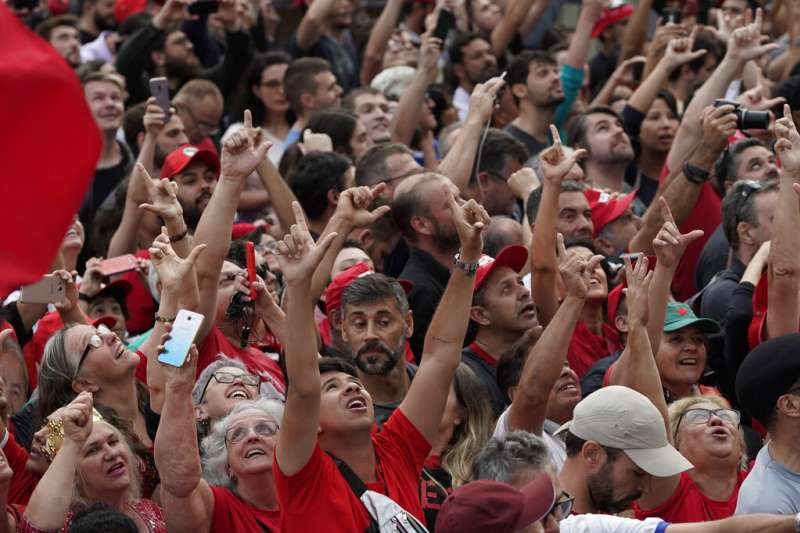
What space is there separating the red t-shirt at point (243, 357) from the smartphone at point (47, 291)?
59cm

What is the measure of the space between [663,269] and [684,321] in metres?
0.47

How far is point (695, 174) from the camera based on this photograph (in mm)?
7973

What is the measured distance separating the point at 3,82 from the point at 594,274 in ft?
12.2

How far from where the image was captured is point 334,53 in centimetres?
1177

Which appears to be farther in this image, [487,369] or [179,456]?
[487,369]

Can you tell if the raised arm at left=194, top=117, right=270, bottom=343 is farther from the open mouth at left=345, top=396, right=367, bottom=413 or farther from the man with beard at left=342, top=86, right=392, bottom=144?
the man with beard at left=342, top=86, right=392, bottom=144

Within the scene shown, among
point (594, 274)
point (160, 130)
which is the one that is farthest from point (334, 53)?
point (594, 274)

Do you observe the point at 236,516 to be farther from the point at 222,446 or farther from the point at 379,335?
the point at 379,335

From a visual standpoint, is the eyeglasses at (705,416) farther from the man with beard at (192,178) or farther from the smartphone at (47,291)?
the man with beard at (192,178)

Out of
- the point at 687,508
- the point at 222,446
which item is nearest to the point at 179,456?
the point at 222,446

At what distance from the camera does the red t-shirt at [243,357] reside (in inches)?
255

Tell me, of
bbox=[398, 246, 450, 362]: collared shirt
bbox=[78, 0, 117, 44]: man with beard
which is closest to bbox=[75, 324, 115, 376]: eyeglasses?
bbox=[398, 246, 450, 362]: collared shirt

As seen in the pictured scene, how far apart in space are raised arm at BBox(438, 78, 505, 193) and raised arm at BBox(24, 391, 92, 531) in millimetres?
3365

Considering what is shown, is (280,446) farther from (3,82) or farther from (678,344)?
(678,344)
